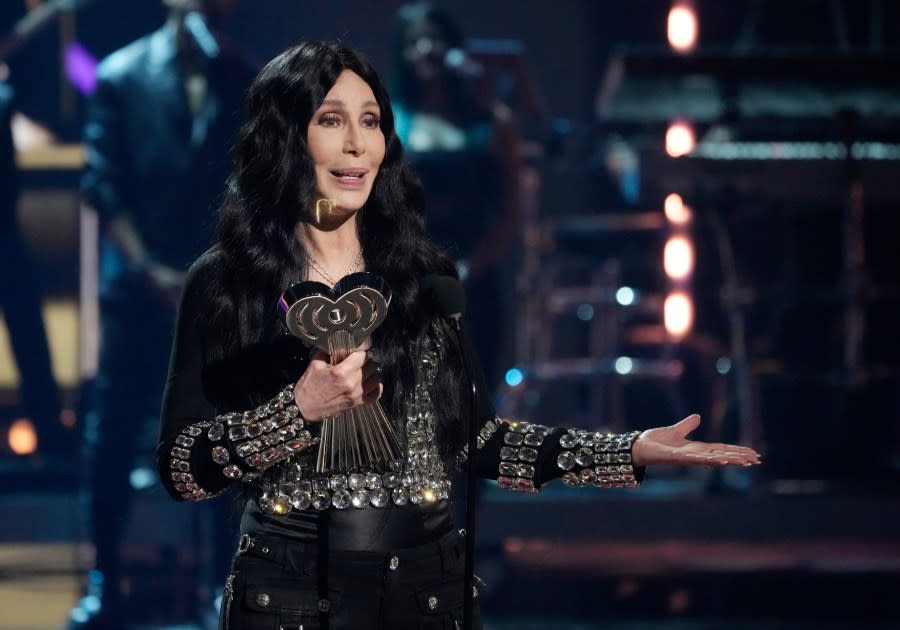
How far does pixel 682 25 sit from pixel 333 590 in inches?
174

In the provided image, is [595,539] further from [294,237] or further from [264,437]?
[264,437]

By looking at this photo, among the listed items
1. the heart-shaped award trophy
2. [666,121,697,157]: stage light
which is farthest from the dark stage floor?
the heart-shaped award trophy

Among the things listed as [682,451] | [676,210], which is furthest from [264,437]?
[676,210]

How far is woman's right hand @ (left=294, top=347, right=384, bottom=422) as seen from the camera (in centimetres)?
193

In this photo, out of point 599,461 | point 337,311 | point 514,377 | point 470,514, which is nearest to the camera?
point 337,311

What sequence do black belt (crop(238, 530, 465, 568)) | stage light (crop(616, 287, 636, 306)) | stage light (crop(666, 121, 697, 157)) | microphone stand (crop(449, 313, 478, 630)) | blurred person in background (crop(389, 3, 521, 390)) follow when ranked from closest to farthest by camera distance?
microphone stand (crop(449, 313, 478, 630)) → black belt (crop(238, 530, 465, 568)) → blurred person in background (crop(389, 3, 521, 390)) → stage light (crop(666, 121, 697, 157)) → stage light (crop(616, 287, 636, 306))

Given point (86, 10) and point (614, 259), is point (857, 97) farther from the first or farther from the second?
point (86, 10)

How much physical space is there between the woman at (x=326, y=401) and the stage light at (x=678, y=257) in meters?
3.61

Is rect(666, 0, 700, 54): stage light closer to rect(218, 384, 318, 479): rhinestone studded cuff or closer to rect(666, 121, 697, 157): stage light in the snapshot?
rect(666, 121, 697, 157): stage light

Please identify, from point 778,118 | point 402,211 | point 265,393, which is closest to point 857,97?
point 778,118

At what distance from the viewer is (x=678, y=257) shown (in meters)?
5.92

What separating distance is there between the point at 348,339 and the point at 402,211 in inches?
21.8

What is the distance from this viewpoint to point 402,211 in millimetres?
2414

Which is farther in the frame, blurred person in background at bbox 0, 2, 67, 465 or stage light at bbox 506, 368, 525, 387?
stage light at bbox 506, 368, 525, 387
